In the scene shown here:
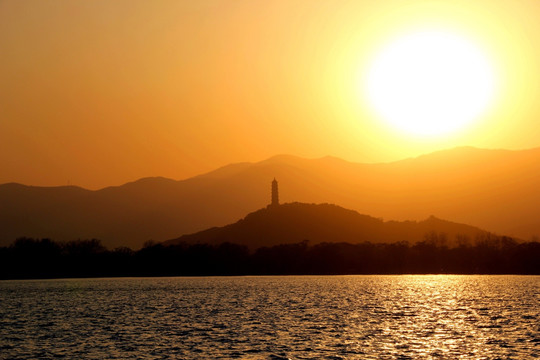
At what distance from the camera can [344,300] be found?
16638 cm

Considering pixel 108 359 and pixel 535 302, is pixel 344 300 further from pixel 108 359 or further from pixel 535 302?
pixel 108 359

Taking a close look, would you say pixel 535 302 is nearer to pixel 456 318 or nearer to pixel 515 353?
pixel 456 318

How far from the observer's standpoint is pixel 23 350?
78.8 m

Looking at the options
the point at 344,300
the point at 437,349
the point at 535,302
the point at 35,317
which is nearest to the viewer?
the point at 437,349

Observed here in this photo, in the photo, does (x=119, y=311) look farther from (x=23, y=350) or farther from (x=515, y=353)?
(x=515, y=353)

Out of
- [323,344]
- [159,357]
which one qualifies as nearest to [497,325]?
[323,344]

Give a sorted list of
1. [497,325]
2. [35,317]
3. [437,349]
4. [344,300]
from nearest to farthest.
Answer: [437,349], [497,325], [35,317], [344,300]

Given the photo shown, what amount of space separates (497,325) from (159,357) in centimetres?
5396

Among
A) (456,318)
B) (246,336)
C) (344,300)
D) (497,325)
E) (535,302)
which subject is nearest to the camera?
(246,336)

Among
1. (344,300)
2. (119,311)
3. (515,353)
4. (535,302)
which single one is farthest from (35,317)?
(535,302)

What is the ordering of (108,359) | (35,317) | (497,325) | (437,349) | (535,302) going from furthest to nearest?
(535,302) → (35,317) → (497,325) → (437,349) → (108,359)

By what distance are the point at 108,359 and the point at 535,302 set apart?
10696 centimetres

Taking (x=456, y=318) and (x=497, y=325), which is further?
(x=456, y=318)

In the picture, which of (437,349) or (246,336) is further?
(246,336)
